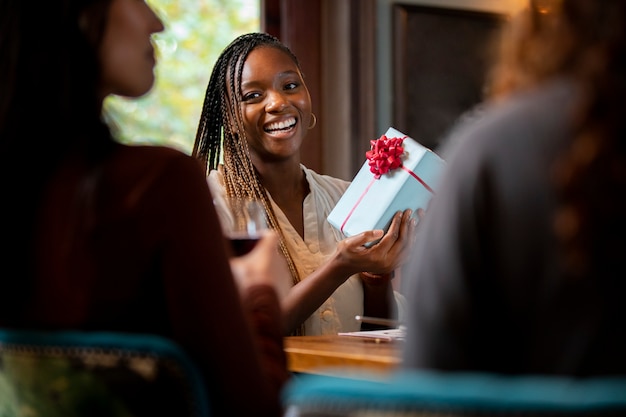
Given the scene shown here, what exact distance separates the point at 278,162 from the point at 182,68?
1021 millimetres

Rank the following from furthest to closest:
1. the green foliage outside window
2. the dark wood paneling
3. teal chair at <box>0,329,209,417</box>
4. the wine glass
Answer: the dark wood paneling → the green foliage outside window → the wine glass → teal chair at <box>0,329,209,417</box>

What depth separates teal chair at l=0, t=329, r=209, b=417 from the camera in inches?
43.8

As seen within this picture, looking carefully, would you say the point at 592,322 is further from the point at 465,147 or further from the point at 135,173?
the point at 135,173

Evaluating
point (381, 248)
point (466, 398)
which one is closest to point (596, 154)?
point (466, 398)

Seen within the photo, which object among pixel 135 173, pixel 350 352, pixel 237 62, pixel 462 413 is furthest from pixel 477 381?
pixel 237 62

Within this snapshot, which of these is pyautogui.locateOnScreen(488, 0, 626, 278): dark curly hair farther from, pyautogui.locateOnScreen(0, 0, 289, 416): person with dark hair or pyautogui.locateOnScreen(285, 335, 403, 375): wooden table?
pyautogui.locateOnScreen(285, 335, 403, 375): wooden table

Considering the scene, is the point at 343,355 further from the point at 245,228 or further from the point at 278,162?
the point at 278,162

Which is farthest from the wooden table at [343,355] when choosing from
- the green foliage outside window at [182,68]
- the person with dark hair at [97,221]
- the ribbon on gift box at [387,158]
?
the green foliage outside window at [182,68]

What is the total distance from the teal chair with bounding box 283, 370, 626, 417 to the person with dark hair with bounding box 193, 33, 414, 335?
6.40 ft

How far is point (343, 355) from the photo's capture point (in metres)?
1.79

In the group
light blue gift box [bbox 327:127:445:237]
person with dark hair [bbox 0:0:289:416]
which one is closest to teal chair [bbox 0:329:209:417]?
person with dark hair [bbox 0:0:289:416]

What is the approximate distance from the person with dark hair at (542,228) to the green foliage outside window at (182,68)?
298 centimetres

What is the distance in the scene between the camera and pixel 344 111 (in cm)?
397

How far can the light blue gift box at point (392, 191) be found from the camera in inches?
98.0
